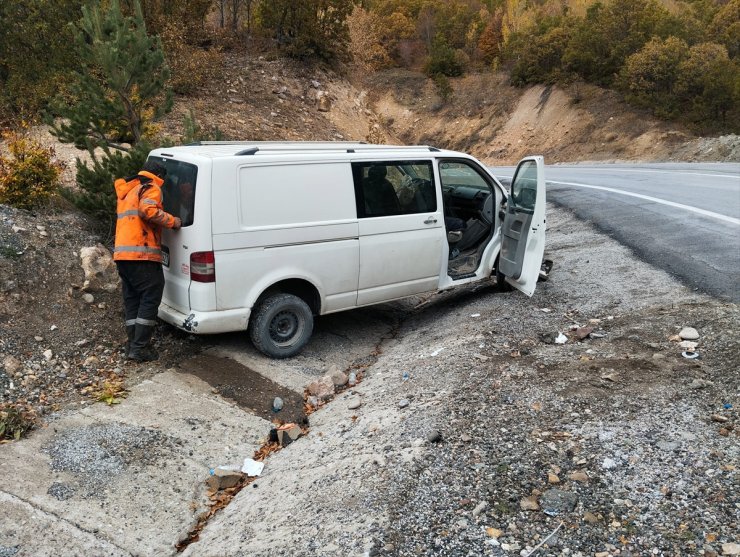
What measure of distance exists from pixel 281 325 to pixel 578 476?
11.4 ft

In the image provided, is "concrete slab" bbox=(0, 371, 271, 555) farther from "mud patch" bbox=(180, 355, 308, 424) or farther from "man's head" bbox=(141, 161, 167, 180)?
"man's head" bbox=(141, 161, 167, 180)

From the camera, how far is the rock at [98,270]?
275 inches

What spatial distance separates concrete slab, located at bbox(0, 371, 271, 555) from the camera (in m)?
3.96

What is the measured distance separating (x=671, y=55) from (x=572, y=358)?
23.2m

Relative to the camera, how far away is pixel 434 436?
431cm

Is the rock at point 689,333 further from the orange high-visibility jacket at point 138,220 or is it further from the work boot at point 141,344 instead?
the work boot at point 141,344

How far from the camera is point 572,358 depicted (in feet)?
17.5

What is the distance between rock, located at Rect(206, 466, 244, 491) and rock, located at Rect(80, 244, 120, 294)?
10.9ft

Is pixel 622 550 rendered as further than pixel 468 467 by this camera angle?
No

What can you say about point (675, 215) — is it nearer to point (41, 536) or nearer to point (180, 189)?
point (180, 189)

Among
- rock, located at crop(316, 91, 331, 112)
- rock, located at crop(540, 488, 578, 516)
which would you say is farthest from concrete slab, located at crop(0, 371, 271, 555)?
rock, located at crop(316, 91, 331, 112)

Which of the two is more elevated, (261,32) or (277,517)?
(261,32)

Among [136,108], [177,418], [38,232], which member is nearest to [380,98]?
[136,108]

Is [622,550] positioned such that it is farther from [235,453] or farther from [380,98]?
[380,98]
